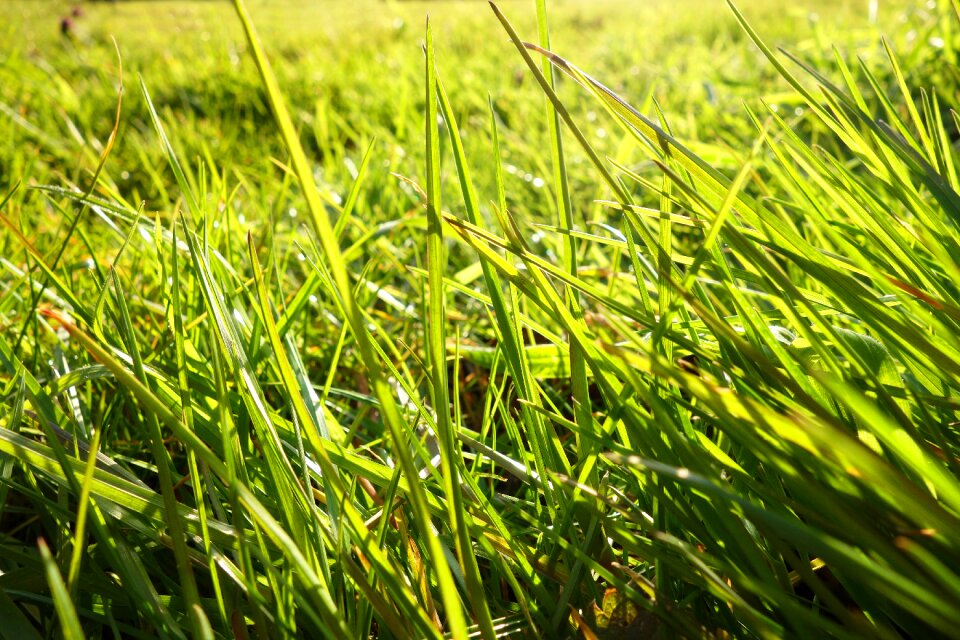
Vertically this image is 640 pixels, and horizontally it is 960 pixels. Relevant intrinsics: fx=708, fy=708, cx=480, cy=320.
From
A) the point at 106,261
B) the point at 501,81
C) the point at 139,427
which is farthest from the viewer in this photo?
the point at 501,81

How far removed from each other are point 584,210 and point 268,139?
1093 mm

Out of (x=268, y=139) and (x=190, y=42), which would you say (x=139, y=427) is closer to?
(x=268, y=139)

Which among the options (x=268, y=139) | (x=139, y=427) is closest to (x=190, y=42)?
(x=268, y=139)

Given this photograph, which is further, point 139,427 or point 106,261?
point 106,261

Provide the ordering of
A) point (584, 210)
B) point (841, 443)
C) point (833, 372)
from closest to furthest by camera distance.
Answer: point (841, 443)
point (833, 372)
point (584, 210)

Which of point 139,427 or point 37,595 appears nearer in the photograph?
point 37,595

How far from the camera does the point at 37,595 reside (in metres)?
0.42

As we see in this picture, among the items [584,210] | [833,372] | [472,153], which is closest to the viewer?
[833,372]

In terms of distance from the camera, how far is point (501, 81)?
217 cm

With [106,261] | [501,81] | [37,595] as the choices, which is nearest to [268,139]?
[501,81]

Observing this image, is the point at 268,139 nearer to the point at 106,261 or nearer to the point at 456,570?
the point at 106,261

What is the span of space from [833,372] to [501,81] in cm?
Answer: 195

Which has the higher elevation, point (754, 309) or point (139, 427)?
point (754, 309)

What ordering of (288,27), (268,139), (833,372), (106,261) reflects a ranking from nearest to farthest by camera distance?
1. (833,372)
2. (106,261)
3. (268,139)
4. (288,27)
